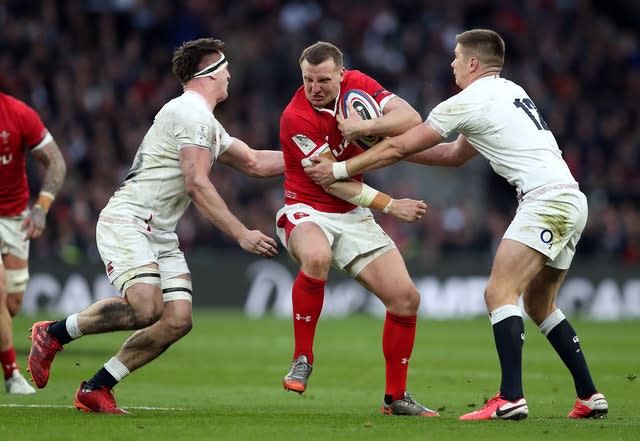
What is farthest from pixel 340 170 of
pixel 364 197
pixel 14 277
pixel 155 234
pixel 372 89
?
pixel 14 277

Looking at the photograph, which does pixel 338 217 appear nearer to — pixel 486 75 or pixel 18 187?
pixel 486 75

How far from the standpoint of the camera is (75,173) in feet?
77.5

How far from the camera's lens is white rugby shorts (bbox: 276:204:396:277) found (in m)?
9.20

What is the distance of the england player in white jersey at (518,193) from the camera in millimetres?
8430

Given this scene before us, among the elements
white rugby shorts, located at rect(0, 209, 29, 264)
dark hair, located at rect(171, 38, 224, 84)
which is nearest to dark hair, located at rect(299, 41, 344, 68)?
dark hair, located at rect(171, 38, 224, 84)

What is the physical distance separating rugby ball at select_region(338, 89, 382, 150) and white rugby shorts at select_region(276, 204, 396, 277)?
2.06 ft

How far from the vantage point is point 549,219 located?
8.53 metres

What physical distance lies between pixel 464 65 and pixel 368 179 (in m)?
15.3

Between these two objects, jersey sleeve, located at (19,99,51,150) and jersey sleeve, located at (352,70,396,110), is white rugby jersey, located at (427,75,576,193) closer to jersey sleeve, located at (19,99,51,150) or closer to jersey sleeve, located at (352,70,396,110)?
jersey sleeve, located at (352,70,396,110)

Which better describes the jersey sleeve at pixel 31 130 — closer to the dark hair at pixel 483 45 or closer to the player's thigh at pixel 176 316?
the player's thigh at pixel 176 316

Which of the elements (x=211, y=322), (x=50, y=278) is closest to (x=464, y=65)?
(x=211, y=322)

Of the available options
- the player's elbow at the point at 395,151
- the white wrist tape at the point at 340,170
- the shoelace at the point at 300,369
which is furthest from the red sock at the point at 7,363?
the player's elbow at the point at 395,151

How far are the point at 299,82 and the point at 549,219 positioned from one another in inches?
706

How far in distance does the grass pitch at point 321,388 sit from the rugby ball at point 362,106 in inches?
83.6
